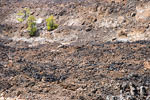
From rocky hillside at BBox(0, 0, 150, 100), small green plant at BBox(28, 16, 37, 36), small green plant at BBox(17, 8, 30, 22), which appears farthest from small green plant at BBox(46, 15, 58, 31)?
small green plant at BBox(17, 8, 30, 22)

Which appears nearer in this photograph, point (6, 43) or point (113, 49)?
point (113, 49)

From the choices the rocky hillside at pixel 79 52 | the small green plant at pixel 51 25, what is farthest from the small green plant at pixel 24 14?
the small green plant at pixel 51 25

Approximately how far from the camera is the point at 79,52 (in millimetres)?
14984

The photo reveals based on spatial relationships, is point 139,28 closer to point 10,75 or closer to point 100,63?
point 100,63

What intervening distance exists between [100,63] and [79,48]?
3377 mm

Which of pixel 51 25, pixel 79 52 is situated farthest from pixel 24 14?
pixel 79 52

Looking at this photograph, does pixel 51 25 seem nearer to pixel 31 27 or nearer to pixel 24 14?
pixel 31 27

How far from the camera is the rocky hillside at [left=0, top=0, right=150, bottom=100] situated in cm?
909

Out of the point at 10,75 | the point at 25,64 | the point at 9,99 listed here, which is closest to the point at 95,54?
the point at 25,64

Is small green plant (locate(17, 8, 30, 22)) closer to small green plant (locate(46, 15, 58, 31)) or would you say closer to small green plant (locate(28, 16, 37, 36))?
small green plant (locate(28, 16, 37, 36))

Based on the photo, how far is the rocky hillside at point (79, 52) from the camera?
909cm

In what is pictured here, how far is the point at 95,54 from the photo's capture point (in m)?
14.3

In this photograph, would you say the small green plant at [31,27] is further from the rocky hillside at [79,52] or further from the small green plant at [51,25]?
the small green plant at [51,25]

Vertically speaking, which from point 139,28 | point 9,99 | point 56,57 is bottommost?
point 9,99
